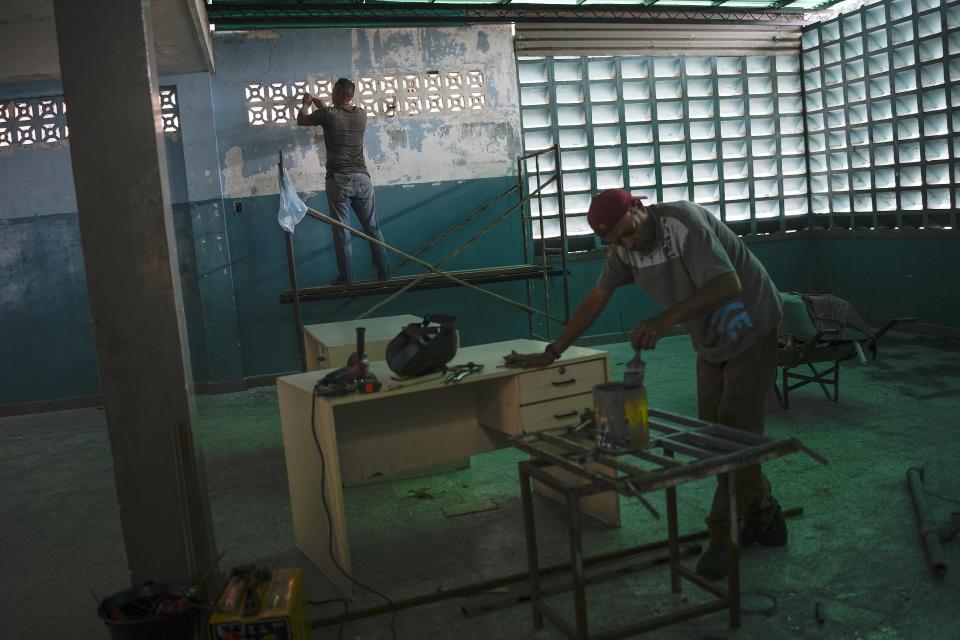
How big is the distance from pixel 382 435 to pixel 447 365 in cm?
53

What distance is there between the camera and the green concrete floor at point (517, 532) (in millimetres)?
3020

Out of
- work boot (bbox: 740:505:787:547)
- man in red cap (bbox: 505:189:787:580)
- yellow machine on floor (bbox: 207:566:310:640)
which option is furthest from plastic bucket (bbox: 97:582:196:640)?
work boot (bbox: 740:505:787:547)

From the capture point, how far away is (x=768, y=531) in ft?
11.4

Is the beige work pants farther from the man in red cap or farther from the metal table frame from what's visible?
the metal table frame

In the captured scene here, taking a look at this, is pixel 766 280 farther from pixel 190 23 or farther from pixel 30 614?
pixel 190 23

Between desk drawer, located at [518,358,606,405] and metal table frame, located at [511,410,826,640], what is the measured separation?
661mm

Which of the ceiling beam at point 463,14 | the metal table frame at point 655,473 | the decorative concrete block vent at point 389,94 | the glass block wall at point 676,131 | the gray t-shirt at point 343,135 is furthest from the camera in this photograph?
the glass block wall at point 676,131

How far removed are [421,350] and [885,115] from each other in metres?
6.60

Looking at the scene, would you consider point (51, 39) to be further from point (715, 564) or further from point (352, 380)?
point (715, 564)

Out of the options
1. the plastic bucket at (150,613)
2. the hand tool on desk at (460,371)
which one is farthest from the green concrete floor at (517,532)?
the hand tool on desk at (460,371)

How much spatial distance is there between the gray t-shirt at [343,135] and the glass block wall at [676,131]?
1932 millimetres

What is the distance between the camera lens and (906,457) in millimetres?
4477

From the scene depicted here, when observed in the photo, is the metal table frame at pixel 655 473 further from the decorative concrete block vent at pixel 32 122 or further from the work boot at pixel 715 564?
the decorative concrete block vent at pixel 32 122

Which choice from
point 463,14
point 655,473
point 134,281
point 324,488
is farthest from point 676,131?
point 655,473
